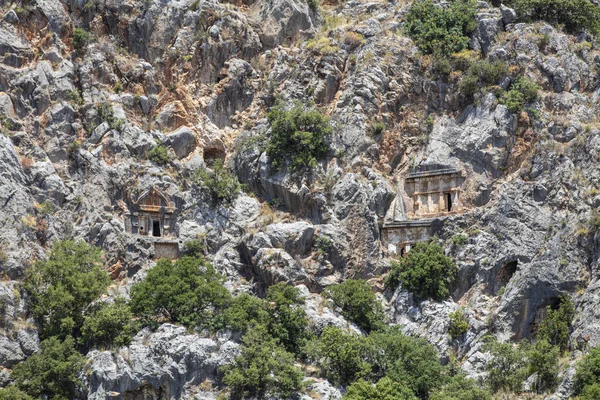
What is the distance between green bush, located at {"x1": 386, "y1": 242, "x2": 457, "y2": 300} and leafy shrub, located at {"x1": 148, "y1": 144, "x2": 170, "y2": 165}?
16084mm

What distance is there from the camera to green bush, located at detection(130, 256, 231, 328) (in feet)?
207

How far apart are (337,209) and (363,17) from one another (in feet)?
53.3

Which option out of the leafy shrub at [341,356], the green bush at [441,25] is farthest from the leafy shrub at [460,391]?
the green bush at [441,25]

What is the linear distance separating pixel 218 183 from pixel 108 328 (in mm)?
13125

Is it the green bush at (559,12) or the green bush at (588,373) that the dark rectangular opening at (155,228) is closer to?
the green bush at (588,373)

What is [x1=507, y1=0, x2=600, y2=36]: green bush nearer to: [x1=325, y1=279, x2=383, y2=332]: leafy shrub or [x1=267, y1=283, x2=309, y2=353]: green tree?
[x1=325, y1=279, x2=383, y2=332]: leafy shrub

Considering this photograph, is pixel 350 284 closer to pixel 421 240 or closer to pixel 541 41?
pixel 421 240

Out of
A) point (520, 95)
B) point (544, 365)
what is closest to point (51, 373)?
point (544, 365)

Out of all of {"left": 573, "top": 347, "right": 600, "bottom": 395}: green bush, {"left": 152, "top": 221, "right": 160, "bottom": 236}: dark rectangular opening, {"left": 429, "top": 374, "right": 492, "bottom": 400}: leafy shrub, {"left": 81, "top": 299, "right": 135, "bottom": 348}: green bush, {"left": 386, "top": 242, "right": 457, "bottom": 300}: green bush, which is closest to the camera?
{"left": 573, "top": 347, "right": 600, "bottom": 395}: green bush

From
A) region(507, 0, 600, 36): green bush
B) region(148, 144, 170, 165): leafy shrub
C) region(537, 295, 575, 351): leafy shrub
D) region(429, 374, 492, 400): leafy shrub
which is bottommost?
region(429, 374, 492, 400): leafy shrub

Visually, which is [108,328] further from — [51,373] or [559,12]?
[559,12]

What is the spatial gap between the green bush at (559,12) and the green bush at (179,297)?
1162 inches

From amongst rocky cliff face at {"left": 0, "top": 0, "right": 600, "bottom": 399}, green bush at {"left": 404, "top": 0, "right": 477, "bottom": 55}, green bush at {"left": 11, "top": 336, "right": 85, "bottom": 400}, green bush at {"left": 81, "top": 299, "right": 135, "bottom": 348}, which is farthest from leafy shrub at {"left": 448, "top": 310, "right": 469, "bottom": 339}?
green bush at {"left": 11, "top": 336, "right": 85, "bottom": 400}

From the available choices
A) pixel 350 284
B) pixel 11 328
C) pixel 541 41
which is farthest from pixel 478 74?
pixel 11 328
